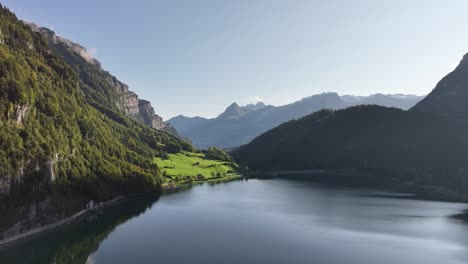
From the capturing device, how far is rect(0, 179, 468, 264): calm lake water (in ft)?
272

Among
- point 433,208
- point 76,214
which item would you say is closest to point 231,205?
point 76,214

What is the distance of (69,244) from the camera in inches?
3723

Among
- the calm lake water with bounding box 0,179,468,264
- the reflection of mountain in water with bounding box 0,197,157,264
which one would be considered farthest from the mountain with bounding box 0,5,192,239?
the calm lake water with bounding box 0,179,468,264

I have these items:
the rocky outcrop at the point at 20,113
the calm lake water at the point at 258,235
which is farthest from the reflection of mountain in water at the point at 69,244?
the rocky outcrop at the point at 20,113

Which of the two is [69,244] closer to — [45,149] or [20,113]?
[45,149]

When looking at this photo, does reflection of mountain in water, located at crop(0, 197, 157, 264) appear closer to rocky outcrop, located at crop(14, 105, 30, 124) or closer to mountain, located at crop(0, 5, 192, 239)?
mountain, located at crop(0, 5, 192, 239)

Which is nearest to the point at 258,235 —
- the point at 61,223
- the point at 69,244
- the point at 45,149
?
the point at 69,244

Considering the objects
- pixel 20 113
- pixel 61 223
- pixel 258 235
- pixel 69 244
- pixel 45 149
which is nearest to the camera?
pixel 69 244

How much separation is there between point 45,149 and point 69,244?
3461cm

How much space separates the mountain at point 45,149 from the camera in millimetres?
100625

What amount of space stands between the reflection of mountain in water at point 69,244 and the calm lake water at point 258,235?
21cm

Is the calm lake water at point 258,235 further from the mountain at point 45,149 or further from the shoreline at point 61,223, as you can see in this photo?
the mountain at point 45,149

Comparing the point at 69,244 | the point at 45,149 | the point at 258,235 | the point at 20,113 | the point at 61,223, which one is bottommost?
the point at 258,235

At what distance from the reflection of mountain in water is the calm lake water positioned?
207mm
